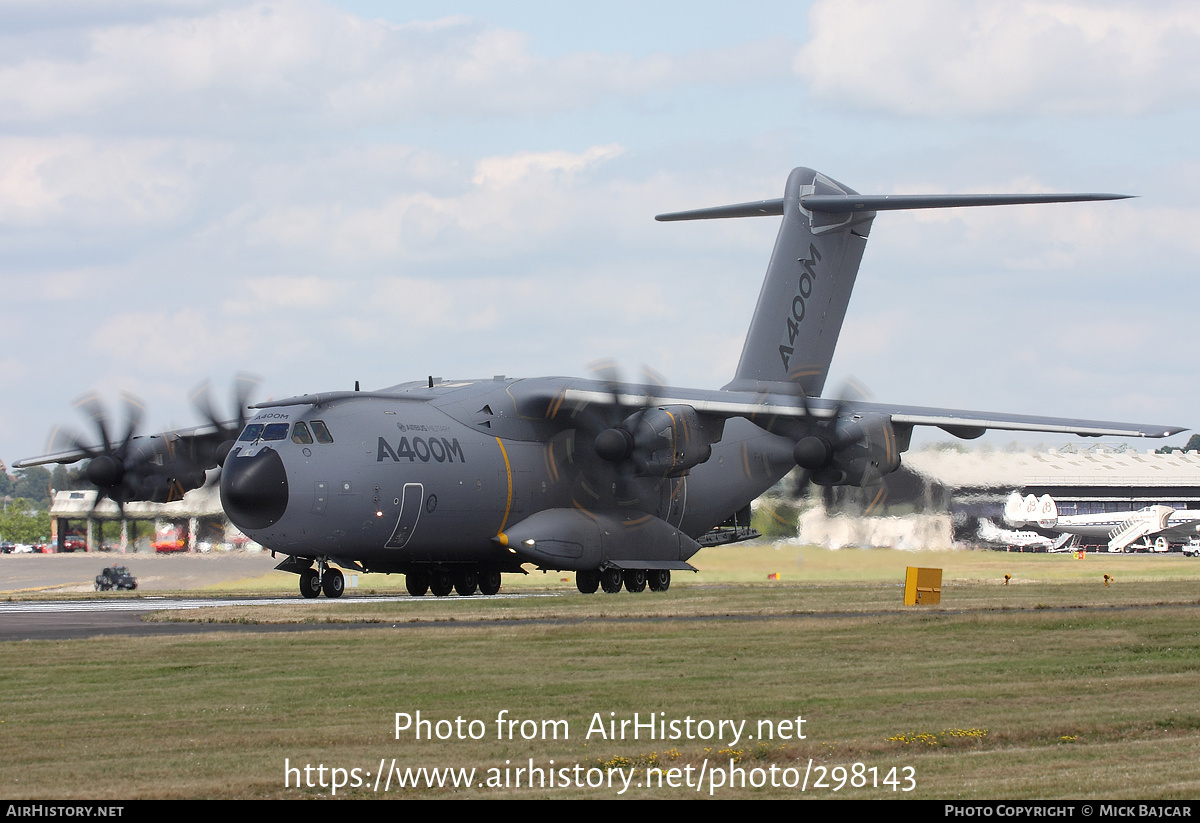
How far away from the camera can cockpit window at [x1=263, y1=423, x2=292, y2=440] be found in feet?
94.9

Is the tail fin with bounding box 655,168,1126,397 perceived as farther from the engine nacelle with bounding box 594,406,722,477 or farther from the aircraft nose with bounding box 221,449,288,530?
the aircraft nose with bounding box 221,449,288,530

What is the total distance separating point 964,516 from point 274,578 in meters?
19.6

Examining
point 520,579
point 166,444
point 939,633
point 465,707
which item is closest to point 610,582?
point 520,579

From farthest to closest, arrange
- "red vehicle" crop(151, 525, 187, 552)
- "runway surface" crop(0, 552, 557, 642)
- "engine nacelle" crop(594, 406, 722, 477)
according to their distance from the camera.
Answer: "red vehicle" crop(151, 525, 187, 552) → "engine nacelle" crop(594, 406, 722, 477) → "runway surface" crop(0, 552, 557, 642)

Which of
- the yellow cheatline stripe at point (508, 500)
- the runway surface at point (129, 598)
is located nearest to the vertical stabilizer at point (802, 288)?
the yellow cheatline stripe at point (508, 500)

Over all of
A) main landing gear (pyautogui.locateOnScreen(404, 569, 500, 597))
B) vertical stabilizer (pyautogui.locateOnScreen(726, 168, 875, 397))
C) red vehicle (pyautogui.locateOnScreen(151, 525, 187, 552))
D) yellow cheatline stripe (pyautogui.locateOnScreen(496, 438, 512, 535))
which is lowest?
red vehicle (pyautogui.locateOnScreen(151, 525, 187, 552))

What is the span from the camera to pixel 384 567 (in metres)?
32.1

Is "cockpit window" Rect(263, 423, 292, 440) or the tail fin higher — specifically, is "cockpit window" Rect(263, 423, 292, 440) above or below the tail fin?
below

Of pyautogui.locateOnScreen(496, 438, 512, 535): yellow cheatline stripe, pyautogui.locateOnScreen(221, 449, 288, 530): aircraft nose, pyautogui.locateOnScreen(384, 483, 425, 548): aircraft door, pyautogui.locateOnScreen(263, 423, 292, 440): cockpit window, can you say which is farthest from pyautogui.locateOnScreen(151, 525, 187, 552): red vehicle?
pyautogui.locateOnScreen(221, 449, 288, 530): aircraft nose

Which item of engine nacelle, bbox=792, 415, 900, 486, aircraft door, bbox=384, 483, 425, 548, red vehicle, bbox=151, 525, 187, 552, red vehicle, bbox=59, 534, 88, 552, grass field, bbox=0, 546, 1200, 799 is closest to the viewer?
grass field, bbox=0, 546, 1200, 799

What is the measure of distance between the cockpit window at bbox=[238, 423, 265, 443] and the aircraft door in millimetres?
3178

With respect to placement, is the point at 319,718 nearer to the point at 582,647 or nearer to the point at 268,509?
the point at 582,647

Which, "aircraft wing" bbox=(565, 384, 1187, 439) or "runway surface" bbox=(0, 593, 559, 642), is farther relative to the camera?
"aircraft wing" bbox=(565, 384, 1187, 439)

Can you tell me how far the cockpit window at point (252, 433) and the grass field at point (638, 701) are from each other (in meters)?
4.60
